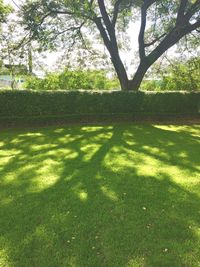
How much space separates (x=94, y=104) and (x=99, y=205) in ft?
36.1

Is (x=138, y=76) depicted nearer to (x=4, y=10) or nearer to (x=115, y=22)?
(x=115, y=22)

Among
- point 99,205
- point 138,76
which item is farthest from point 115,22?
point 99,205

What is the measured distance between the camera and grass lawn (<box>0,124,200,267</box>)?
4.36 metres

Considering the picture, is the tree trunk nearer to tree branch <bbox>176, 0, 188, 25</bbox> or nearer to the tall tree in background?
tree branch <bbox>176, 0, 188, 25</bbox>

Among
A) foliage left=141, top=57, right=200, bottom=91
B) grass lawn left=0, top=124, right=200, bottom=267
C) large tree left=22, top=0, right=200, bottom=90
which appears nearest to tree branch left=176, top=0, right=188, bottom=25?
large tree left=22, top=0, right=200, bottom=90

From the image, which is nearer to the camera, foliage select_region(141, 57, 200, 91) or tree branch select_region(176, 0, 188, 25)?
tree branch select_region(176, 0, 188, 25)

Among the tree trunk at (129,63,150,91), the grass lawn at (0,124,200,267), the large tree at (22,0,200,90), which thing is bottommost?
the grass lawn at (0,124,200,267)

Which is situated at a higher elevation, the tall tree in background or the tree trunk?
the tall tree in background

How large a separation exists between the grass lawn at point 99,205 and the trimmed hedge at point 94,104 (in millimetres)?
4492

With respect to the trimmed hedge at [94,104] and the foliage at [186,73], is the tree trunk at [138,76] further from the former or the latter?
the foliage at [186,73]

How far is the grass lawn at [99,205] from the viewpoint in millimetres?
4355

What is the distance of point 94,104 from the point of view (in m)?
16.5

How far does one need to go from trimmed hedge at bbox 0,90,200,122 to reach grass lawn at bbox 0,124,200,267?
4492 mm

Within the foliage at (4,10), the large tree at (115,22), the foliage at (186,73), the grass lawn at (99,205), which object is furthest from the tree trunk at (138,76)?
the grass lawn at (99,205)
